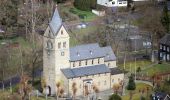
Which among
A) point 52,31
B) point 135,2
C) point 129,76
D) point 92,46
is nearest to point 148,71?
point 129,76

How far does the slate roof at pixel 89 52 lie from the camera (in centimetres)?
6619

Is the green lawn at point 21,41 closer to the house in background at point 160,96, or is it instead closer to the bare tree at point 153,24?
the bare tree at point 153,24

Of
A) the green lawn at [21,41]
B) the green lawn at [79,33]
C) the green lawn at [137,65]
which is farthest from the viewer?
the green lawn at [79,33]

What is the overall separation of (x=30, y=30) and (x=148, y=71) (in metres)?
15.9

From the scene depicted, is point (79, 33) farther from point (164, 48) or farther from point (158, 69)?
point (158, 69)

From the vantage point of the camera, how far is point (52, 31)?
64500mm

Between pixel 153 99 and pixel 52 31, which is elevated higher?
pixel 52 31

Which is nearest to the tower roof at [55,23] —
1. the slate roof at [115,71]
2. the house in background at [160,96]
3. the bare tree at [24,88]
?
the bare tree at [24,88]

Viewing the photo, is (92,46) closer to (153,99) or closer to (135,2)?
(153,99)

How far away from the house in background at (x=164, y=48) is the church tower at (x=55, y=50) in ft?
45.9

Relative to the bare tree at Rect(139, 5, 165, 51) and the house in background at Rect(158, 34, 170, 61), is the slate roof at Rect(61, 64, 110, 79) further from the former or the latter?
the bare tree at Rect(139, 5, 165, 51)

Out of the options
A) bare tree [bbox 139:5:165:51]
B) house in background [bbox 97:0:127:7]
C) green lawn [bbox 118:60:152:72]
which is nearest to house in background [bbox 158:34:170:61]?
green lawn [bbox 118:60:152:72]

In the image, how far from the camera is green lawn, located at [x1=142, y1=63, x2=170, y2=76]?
70.7 m

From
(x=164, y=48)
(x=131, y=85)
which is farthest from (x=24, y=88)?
(x=164, y=48)
